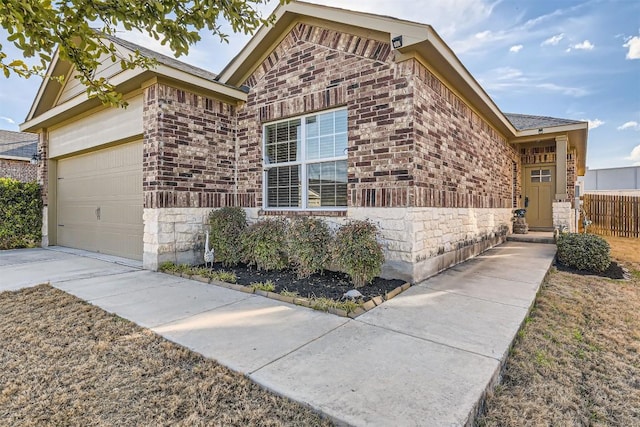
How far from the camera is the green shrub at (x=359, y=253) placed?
4.56 m

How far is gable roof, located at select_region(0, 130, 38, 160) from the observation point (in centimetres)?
1401

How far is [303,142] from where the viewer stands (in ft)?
20.3

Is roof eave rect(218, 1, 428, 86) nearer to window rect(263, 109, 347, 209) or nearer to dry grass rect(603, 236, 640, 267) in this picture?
window rect(263, 109, 347, 209)

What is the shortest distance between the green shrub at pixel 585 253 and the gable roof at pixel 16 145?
1974 cm

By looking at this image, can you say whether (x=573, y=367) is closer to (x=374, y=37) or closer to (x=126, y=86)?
(x=374, y=37)

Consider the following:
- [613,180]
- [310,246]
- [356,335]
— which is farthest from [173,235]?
[613,180]

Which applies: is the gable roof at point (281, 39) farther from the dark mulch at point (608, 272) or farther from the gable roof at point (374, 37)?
the dark mulch at point (608, 272)

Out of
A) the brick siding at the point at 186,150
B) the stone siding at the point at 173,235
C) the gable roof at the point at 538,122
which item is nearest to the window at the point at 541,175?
the gable roof at the point at 538,122

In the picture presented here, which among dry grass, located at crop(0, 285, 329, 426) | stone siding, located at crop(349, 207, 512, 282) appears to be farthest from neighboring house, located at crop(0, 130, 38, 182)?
stone siding, located at crop(349, 207, 512, 282)

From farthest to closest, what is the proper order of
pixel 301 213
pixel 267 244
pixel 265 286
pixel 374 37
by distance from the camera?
pixel 301 213
pixel 267 244
pixel 374 37
pixel 265 286

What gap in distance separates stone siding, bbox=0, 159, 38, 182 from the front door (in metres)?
21.3

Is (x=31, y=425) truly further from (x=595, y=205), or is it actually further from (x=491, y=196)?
(x=595, y=205)

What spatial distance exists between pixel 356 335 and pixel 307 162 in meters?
3.75

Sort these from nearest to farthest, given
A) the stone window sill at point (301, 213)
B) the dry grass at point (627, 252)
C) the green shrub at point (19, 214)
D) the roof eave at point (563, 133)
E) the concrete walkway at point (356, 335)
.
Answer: the concrete walkway at point (356, 335) < the stone window sill at point (301, 213) < the dry grass at point (627, 252) < the green shrub at point (19, 214) < the roof eave at point (563, 133)
